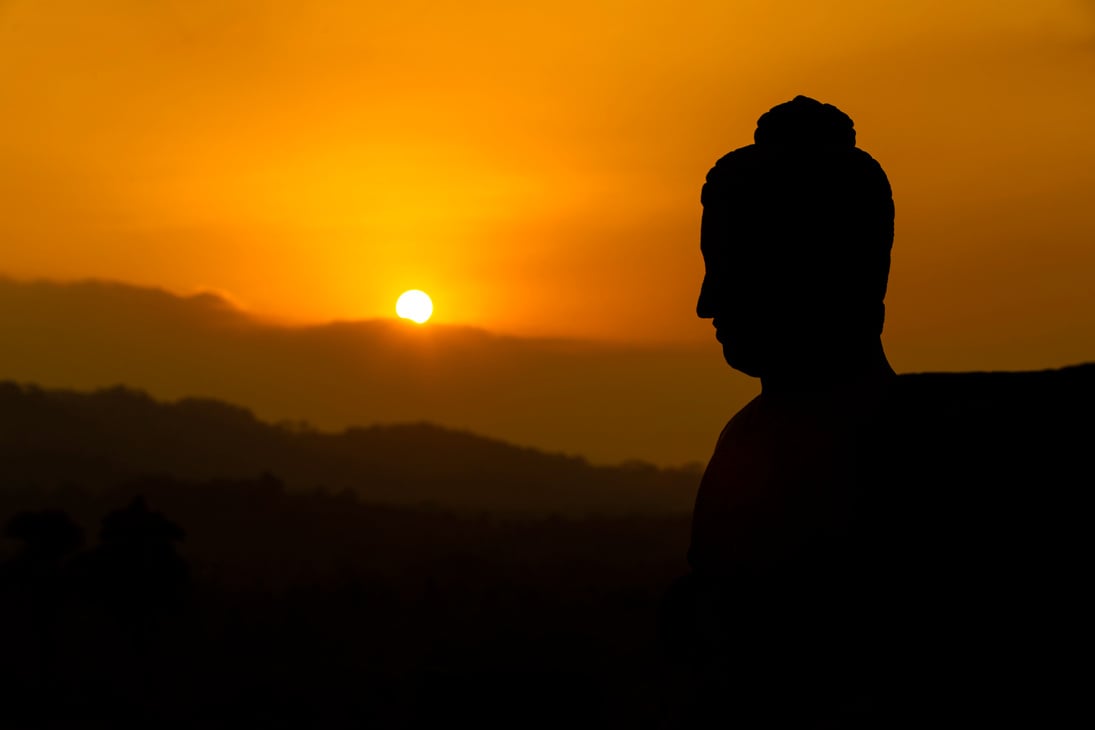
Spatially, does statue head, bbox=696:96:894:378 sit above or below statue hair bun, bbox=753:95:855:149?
below

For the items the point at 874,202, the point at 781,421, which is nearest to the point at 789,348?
the point at 781,421

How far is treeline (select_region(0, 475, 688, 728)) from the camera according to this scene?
24.9m

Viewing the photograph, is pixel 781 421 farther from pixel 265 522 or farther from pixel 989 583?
pixel 265 522

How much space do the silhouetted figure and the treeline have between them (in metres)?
14.7

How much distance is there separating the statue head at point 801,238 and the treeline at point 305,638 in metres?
14.8

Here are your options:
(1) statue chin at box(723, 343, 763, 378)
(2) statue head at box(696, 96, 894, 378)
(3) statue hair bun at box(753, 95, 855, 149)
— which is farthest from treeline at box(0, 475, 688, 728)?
(3) statue hair bun at box(753, 95, 855, 149)

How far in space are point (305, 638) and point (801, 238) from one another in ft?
111

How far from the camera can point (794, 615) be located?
4070mm

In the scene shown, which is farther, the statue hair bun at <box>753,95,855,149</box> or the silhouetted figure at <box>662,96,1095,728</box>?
the statue hair bun at <box>753,95,855,149</box>

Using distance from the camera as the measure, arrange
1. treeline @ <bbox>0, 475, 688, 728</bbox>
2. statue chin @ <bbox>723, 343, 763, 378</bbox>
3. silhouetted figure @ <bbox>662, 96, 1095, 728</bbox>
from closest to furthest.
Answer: silhouetted figure @ <bbox>662, 96, 1095, 728</bbox> → statue chin @ <bbox>723, 343, 763, 378</bbox> → treeline @ <bbox>0, 475, 688, 728</bbox>

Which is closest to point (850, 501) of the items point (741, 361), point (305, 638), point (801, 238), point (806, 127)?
point (741, 361)

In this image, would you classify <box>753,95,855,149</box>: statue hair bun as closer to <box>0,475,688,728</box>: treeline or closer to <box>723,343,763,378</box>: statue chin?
<box>723,343,763,378</box>: statue chin

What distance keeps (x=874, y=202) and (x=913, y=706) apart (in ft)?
5.74

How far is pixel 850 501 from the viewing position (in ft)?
13.1
